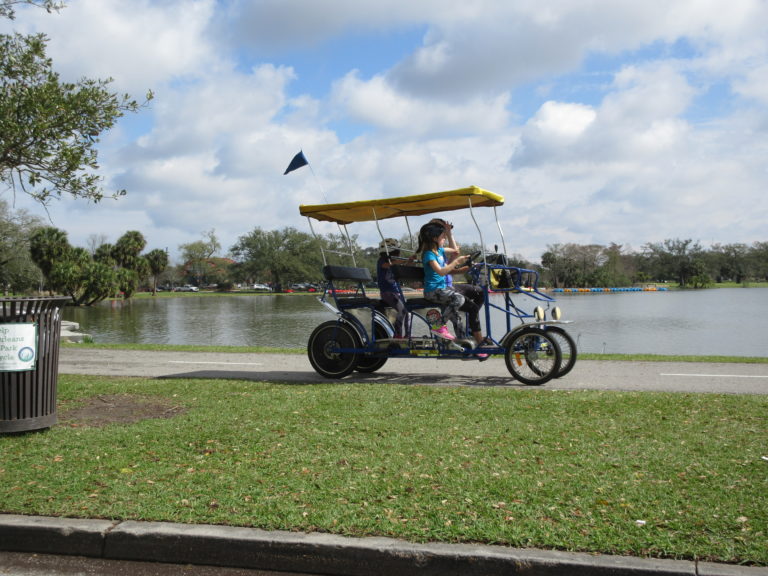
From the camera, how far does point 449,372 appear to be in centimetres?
1062

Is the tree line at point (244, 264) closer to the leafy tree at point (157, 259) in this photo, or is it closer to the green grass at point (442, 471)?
the leafy tree at point (157, 259)

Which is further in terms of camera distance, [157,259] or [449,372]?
[157,259]

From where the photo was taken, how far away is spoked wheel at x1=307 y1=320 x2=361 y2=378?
10195 millimetres

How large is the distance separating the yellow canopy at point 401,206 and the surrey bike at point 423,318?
0.01 metres

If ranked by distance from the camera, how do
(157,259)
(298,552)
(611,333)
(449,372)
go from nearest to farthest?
1. (298,552)
2. (449,372)
3. (611,333)
4. (157,259)

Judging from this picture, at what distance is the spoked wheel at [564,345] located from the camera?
9.34 m

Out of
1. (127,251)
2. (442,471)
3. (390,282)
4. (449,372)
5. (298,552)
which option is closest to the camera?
(298,552)

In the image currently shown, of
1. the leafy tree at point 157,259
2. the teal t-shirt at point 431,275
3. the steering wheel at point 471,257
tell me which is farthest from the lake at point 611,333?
the leafy tree at point 157,259

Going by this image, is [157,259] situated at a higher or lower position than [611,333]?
higher

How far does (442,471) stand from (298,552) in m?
1.47

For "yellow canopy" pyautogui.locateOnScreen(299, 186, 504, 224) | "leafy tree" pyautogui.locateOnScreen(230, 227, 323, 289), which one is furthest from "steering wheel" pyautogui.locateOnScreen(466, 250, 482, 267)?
"leafy tree" pyautogui.locateOnScreen(230, 227, 323, 289)

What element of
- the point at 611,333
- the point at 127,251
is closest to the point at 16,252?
the point at 127,251

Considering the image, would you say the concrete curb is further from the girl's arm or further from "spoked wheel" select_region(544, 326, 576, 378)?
"spoked wheel" select_region(544, 326, 576, 378)

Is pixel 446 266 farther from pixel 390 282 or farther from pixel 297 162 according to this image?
pixel 297 162
